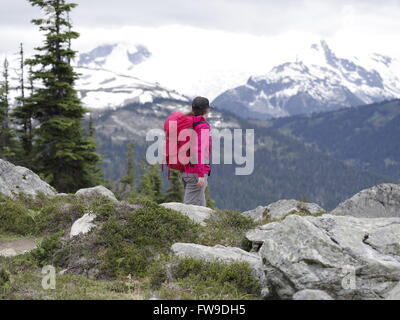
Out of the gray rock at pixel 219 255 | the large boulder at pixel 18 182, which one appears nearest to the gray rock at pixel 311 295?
the gray rock at pixel 219 255

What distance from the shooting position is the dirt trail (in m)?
12.4

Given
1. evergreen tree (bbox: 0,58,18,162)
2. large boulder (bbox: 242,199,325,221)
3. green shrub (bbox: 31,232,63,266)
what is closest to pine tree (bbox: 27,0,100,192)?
evergreen tree (bbox: 0,58,18,162)

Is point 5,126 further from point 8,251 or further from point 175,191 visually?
point 8,251

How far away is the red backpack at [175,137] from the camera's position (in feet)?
36.5

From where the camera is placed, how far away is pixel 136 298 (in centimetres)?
782

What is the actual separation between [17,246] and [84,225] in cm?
283

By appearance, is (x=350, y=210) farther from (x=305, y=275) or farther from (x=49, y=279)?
(x=49, y=279)

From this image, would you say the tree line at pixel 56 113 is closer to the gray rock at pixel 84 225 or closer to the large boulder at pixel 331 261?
the gray rock at pixel 84 225

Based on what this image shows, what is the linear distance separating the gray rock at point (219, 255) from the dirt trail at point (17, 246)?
481cm

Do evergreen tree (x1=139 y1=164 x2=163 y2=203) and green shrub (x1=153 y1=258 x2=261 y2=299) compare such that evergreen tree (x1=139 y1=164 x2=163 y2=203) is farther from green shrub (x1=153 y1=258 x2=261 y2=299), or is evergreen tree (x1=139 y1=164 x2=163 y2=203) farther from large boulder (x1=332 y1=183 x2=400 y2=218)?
green shrub (x1=153 y1=258 x2=261 y2=299)

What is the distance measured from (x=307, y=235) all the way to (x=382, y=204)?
37.6 ft
